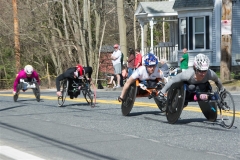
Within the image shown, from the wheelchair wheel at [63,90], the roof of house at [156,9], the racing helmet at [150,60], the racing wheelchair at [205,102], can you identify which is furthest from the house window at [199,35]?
the racing wheelchair at [205,102]

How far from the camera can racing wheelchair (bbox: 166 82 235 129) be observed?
1226 centimetres

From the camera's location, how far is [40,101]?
22156 millimetres

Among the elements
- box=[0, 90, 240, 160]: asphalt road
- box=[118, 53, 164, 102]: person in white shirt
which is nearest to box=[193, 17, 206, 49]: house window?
box=[0, 90, 240, 160]: asphalt road

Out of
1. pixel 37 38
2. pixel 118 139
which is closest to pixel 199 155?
pixel 118 139

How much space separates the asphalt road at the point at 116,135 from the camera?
9827mm

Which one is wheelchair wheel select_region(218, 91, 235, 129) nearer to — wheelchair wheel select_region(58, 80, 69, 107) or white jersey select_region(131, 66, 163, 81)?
white jersey select_region(131, 66, 163, 81)

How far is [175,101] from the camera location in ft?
42.7

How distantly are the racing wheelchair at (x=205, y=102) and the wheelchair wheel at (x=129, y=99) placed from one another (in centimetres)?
159

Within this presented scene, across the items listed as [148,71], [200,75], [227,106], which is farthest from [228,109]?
[148,71]

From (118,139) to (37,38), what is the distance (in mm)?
38092

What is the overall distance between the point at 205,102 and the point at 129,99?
8.17 ft

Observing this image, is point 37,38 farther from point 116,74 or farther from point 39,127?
point 39,127

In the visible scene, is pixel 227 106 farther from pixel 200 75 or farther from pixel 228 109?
pixel 200 75

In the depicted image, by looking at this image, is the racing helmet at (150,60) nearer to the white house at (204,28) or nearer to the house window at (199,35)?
the white house at (204,28)
